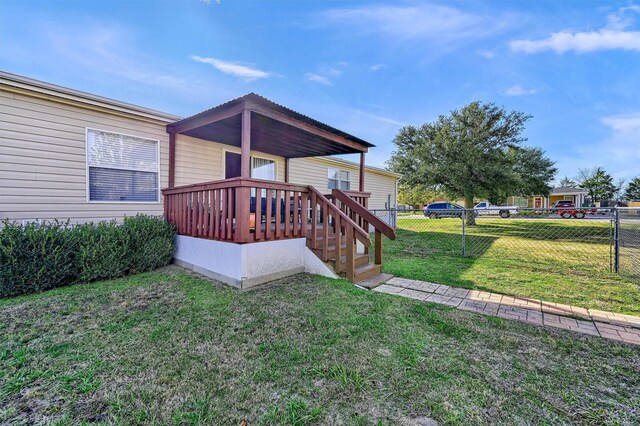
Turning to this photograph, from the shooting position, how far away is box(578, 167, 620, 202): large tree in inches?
1620

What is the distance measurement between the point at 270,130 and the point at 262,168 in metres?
2.49

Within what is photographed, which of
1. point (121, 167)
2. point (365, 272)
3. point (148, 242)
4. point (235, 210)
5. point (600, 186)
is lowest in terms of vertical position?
point (365, 272)

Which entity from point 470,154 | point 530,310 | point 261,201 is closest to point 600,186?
point 470,154

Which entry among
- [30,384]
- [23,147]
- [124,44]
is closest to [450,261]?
[30,384]

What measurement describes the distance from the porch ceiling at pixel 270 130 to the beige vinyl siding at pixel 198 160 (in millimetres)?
200

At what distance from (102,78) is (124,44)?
Answer: 1415 millimetres

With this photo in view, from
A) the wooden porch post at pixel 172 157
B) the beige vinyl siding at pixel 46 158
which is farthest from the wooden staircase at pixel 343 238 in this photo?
the beige vinyl siding at pixel 46 158

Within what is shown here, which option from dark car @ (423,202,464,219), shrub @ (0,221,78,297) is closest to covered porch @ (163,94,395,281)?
shrub @ (0,221,78,297)

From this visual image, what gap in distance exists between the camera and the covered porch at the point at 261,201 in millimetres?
4055

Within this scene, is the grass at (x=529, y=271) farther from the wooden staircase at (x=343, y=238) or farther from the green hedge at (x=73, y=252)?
the green hedge at (x=73, y=252)

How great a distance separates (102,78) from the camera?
25.4ft

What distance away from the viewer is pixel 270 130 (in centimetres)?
567

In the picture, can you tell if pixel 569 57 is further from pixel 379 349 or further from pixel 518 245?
pixel 379 349

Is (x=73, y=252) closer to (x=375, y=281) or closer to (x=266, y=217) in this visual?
(x=266, y=217)
